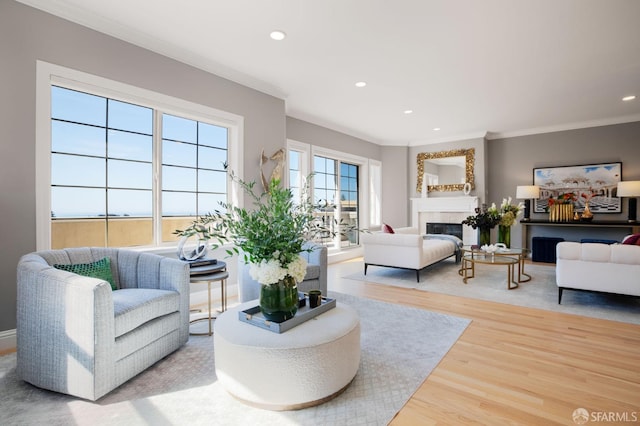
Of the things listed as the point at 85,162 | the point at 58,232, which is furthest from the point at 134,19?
the point at 58,232

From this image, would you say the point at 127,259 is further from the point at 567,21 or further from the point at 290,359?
the point at 567,21

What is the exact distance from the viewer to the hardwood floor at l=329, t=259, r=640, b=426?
1.72 m

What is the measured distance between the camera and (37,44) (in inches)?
103

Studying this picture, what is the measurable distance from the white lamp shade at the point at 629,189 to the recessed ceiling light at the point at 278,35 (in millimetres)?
6136

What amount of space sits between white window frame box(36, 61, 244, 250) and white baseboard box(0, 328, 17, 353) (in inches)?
26.4

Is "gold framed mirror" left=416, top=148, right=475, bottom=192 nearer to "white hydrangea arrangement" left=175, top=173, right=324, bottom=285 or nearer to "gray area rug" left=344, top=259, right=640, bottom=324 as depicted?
"gray area rug" left=344, top=259, right=640, bottom=324

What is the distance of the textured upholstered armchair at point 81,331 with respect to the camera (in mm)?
1788

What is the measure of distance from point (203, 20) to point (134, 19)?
622mm

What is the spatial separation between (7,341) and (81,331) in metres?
1.36

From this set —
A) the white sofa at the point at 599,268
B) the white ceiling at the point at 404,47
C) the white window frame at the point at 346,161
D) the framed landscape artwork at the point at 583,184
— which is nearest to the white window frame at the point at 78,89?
the white ceiling at the point at 404,47

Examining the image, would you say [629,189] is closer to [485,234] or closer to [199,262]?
[485,234]

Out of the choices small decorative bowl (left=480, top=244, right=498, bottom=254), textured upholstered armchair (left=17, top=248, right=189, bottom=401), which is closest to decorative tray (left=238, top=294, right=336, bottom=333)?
textured upholstered armchair (left=17, top=248, right=189, bottom=401)

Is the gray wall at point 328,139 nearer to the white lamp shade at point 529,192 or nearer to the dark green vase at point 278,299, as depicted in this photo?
the white lamp shade at point 529,192

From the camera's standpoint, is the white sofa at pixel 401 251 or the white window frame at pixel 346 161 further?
the white window frame at pixel 346 161
